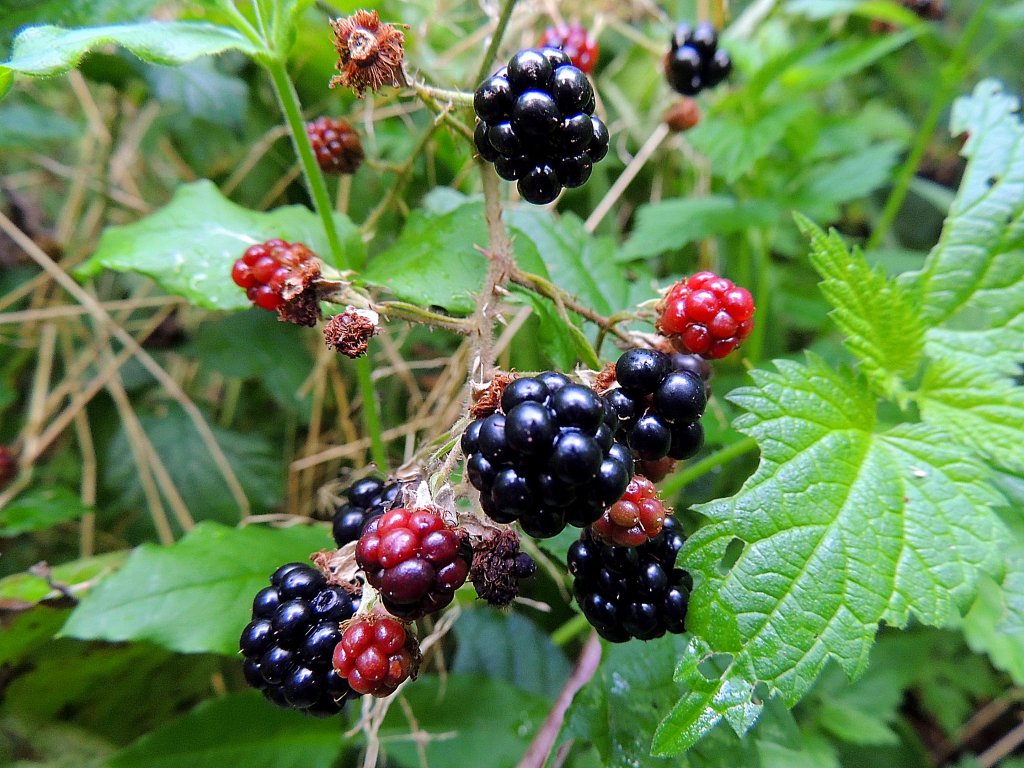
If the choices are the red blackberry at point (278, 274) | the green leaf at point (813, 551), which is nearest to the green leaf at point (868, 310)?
the green leaf at point (813, 551)

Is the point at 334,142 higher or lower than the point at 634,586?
higher

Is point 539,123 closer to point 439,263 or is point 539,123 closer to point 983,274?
point 439,263

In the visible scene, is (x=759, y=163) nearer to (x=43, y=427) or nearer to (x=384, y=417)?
(x=384, y=417)

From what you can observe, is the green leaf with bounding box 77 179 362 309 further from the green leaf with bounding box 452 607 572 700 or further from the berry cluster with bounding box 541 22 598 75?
the green leaf with bounding box 452 607 572 700

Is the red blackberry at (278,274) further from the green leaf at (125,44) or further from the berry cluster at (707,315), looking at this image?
the berry cluster at (707,315)

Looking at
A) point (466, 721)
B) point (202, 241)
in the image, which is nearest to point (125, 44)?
point (202, 241)

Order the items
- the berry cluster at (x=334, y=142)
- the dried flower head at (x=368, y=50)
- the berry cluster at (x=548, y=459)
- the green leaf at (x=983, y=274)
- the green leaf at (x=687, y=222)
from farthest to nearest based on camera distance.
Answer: the green leaf at (x=687, y=222) < the berry cluster at (x=334, y=142) < the green leaf at (x=983, y=274) < the dried flower head at (x=368, y=50) < the berry cluster at (x=548, y=459)
